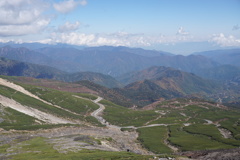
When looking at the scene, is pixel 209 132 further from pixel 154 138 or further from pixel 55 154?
pixel 55 154

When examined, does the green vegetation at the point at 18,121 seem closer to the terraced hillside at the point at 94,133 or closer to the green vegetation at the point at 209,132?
the terraced hillside at the point at 94,133

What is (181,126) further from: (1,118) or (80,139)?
(1,118)

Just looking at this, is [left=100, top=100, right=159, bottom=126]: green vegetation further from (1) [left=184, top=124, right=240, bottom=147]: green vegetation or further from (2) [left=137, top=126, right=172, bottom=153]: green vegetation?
(1) [left=184, top=124, right=240, bottom=147]: green vegetation

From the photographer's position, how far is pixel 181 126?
14912 centimetres

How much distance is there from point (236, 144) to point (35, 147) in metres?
81.0

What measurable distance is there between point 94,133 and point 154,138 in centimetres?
3224

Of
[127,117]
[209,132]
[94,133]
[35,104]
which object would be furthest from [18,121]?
[209,132]

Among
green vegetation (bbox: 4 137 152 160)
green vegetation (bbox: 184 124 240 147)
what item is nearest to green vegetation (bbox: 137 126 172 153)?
green vegetation (bbox: 184 124 240 147)

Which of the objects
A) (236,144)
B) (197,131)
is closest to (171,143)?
(236,144)

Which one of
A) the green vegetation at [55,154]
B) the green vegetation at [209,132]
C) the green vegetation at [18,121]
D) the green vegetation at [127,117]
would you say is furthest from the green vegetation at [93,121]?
the green vegetation at [55,154]

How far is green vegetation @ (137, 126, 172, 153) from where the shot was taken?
90.2m

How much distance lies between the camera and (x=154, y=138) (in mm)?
112438

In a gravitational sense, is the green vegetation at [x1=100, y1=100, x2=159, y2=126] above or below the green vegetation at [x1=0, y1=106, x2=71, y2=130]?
below

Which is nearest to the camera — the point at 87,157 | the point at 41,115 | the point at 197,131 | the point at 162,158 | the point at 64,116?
the point at 162,158
